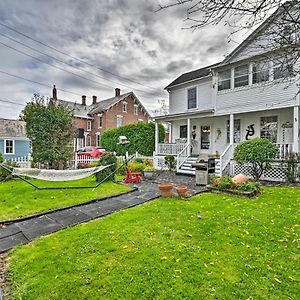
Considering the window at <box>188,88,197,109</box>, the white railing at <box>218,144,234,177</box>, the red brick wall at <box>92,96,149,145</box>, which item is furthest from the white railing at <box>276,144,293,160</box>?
the red brick wall at <box>92,96,149,145</box>

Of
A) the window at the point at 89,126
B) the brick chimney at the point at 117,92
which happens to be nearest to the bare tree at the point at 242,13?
the window at the point at 89,126

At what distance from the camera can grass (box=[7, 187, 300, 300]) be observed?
2.51 m

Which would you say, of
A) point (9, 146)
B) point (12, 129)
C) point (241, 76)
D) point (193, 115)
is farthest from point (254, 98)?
point (12, 129)

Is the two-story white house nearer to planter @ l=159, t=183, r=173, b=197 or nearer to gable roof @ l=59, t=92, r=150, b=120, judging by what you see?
planter @ l=159, t=183, r=173, b=197

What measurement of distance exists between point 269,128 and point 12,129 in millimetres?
21472

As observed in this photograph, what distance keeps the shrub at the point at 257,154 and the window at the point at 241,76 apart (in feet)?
12.4

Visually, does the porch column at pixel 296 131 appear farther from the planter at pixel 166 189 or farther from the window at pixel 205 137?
the planter at pixel 166 189

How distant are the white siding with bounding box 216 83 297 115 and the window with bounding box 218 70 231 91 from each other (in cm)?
30

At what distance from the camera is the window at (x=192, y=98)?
14497mm

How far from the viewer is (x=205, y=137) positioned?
14156 mm

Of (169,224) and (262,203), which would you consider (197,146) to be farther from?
(169,224)

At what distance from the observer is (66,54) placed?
64.3ft

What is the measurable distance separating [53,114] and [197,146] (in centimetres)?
864

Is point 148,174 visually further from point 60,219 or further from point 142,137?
point 142,137
